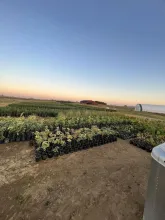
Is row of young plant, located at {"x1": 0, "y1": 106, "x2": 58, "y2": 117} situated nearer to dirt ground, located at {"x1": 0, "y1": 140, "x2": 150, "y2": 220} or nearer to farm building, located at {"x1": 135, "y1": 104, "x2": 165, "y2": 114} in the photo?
dirt ground, located at {"x1": 0, "y1": 140, "x2": 150, "y2": 220}

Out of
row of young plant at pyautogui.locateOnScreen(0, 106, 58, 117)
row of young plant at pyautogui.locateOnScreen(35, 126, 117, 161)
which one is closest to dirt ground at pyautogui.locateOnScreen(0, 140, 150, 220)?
row of young plant at pyautogui.locateOnScreen(35, 126, 117, 161)

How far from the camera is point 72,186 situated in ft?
8.55

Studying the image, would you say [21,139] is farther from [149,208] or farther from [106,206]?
[149,208]

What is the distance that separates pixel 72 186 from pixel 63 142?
1623 mm

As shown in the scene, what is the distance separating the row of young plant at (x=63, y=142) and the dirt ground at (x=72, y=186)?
225 mm

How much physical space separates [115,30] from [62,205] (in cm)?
1110

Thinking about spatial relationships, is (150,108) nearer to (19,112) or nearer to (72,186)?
(72,186)

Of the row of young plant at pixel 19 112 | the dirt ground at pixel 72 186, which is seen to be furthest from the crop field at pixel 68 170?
the row of young plant at pixel 19 112

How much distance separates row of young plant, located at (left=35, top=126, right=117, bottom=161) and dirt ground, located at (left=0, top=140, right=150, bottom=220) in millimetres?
225

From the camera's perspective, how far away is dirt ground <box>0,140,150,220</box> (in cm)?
203

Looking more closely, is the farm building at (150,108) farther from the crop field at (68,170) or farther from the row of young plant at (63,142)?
the row of young plant at (63,142)

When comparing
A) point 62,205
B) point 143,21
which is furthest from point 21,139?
point 143,21

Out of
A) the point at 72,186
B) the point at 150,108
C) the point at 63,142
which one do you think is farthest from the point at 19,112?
the point at 150,108

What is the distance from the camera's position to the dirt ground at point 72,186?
2029 mm
